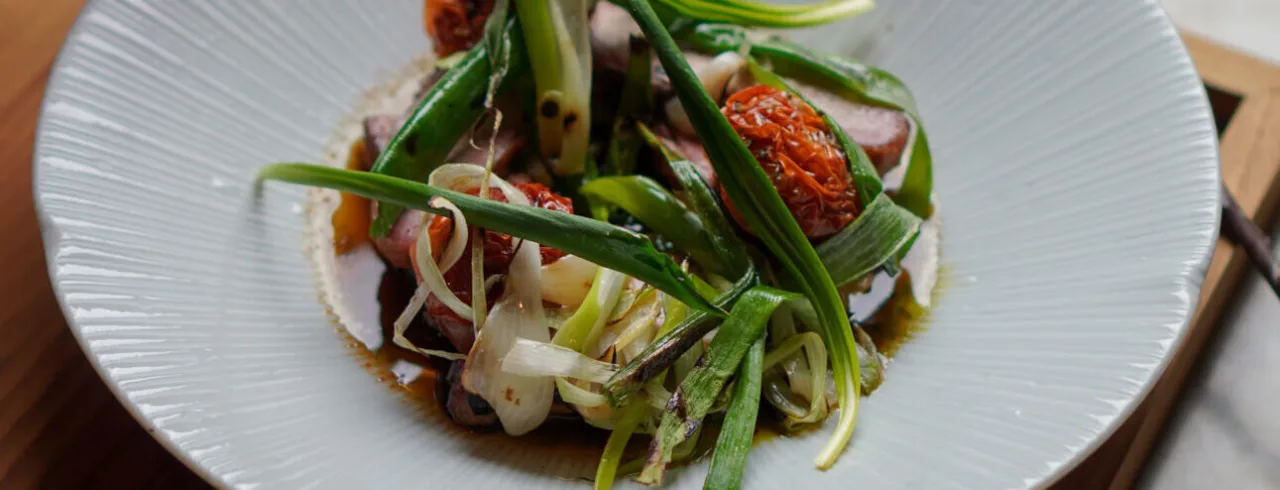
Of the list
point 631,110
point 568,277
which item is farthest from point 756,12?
point 568,277

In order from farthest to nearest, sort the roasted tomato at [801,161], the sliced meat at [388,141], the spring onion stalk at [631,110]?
the spring onion stalk at [631,110] < the sliced meat at [388,141] < the roasted tomato at [801,161]

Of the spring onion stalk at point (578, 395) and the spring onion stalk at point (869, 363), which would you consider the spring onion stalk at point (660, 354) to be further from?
the spring onion stalk at point (869, 363)

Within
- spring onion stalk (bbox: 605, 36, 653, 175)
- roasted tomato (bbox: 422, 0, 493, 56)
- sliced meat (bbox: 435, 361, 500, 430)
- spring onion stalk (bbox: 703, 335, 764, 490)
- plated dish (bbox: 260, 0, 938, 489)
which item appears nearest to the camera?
spring onion stalk (bbox: 703, 335, 764, 490)

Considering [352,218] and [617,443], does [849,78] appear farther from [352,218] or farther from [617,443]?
[352,218]

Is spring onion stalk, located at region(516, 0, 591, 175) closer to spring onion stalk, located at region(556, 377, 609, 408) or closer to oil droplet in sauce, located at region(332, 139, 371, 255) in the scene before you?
oil droplet in sauce, located at region(332, 139, 371, 255)

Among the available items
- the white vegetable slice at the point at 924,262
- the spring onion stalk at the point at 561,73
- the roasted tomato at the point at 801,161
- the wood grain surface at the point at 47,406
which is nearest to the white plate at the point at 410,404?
the white vegetable slice at the point at 924,262

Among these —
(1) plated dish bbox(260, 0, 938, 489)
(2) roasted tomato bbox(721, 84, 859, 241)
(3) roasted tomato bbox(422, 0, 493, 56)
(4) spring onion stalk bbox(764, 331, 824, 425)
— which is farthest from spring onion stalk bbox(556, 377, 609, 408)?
(3) roasted tomato bbox(422, 0, 493, 56)

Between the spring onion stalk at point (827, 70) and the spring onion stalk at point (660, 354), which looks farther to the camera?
the spring onion stalk at point (827, 70)
